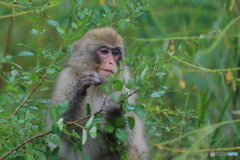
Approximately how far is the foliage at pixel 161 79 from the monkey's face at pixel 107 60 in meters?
0.20

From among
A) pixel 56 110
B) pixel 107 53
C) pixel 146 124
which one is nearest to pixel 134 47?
pixel 107 53

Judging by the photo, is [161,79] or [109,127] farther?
[161,79]

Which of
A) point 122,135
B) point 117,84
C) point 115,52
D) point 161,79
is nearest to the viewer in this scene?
point 117,84

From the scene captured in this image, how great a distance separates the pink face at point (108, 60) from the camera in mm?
3865

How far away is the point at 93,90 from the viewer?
13.1 feet

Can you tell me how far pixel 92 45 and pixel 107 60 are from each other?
12.4 inches

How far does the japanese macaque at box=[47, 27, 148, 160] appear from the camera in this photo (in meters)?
3.49

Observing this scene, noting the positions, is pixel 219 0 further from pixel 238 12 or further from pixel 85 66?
pixel 85 66

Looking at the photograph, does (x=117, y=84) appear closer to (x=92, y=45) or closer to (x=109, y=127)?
(x=109, y=127)

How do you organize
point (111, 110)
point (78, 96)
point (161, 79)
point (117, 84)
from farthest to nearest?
point (78, 96), point (111, 110), point (161, 79), point (117, 84)

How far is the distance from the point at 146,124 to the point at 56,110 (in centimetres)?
161

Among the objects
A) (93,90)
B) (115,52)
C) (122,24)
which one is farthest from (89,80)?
(115,52)

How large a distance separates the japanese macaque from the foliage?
13 centimetres

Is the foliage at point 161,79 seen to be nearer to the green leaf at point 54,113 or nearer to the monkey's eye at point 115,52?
the green leaf at point 54,113
